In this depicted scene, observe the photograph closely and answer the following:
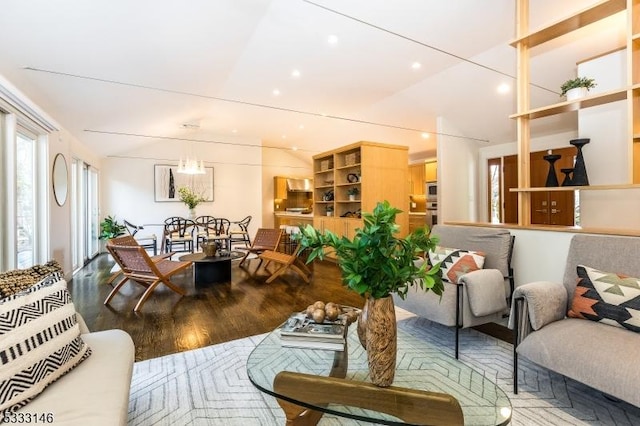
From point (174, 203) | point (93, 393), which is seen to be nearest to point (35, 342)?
point (93, 393)

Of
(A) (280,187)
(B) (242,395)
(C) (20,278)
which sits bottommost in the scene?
(B) (242,395)

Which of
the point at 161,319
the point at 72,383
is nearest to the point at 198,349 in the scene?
the point at 161,319

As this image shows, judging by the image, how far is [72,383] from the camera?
4.10ft

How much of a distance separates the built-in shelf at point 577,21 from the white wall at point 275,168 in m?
7.46

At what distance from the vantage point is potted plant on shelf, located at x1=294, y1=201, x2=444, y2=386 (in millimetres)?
1248

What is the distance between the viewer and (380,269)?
126 centimetres

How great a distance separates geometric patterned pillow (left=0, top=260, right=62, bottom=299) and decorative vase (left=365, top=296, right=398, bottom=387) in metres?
1.52

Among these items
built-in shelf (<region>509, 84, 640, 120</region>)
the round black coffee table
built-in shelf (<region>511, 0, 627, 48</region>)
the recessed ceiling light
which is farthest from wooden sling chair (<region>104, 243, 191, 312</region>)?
the recessed ceiling light

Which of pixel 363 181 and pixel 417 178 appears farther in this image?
pixel 417 178

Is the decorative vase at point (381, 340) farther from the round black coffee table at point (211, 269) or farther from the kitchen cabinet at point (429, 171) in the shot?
the kitchen cabinet at point (429, 171)

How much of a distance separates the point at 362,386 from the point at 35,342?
50.9 inches

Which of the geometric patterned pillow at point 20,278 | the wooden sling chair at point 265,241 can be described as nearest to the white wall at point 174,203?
the wooden sling chair at point 265,241

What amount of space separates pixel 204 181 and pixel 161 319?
590 cm

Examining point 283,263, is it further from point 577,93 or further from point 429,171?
point 429,171
